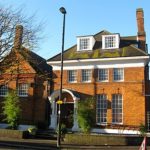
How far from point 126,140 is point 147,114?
28.0 ft

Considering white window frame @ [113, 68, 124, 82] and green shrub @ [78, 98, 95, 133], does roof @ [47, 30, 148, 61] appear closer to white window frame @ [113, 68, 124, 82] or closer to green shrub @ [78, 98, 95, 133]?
white window frame @ [113, 68, 124, 82]

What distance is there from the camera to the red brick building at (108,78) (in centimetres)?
3438

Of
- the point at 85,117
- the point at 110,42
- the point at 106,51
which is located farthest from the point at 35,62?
the point at 110,42

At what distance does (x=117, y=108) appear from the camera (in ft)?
115

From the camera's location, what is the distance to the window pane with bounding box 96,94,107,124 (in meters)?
35.2

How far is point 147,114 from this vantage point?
34719mm

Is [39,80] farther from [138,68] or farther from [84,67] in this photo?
[138,68]

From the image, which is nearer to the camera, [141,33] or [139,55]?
[139,55]

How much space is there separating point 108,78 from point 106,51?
2.95m

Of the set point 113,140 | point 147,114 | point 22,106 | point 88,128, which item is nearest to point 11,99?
point 22,106

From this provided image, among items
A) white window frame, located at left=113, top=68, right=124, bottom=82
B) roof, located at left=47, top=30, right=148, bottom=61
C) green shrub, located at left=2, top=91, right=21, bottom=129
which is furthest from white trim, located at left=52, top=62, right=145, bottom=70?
green shrub, located at left=2, top=91, right=21, bottom=129

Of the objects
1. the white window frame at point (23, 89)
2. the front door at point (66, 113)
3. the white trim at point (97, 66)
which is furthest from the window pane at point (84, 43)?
the white window frame at point (23, 89)

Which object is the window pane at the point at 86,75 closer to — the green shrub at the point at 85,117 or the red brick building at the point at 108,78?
the red brick building at the point at 108,78

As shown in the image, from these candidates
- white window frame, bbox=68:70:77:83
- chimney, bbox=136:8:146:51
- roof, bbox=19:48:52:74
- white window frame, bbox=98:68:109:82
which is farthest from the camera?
chimney, bbox=136:8:146:51
